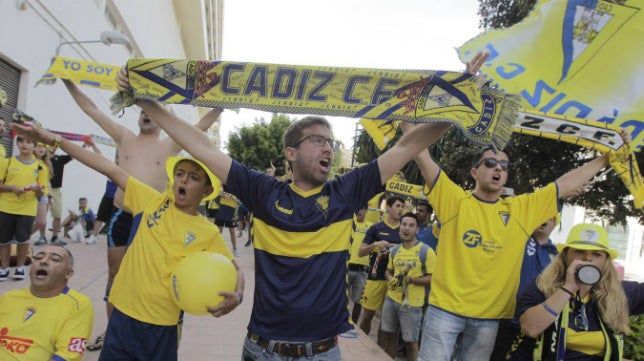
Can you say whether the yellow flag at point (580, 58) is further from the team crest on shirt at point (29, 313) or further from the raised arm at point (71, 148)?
Answer: the team crest on shirt at point (29, 313)

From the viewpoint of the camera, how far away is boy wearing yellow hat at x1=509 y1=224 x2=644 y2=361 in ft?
9.71

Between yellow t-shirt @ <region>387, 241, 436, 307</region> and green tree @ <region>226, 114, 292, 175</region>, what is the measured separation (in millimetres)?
32029

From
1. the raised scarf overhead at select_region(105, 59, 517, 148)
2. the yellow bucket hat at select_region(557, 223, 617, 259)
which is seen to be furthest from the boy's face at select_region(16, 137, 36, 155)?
the yellow bucket hat at select_region(557, 223, 617, 259)

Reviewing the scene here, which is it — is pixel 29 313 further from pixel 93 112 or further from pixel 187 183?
pixel 93 112

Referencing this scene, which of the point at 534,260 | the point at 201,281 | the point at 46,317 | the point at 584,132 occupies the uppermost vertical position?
the point at 584,132

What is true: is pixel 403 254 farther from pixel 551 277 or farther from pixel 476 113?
pixel 476 113

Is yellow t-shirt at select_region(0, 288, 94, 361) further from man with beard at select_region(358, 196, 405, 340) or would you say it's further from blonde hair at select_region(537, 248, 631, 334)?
man with beard at select_region(358, 196, 405, 340)

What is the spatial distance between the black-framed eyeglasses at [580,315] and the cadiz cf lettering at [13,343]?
11.3 ft

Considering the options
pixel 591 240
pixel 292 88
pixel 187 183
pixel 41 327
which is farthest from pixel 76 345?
pixel 591 240

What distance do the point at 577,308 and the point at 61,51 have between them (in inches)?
437

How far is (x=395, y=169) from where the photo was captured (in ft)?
8.33

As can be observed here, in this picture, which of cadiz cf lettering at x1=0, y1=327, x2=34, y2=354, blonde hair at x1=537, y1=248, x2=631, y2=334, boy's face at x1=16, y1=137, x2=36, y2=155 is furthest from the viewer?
boy's face at x1=16, y1=137, x2=36, y2=155

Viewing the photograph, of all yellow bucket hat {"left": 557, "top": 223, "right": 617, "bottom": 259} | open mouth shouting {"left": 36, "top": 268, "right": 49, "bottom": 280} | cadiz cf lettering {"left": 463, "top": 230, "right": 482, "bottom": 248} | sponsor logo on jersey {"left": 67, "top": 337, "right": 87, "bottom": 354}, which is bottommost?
sponsor logo on jersey {"left": 67, "top": 337, "right": 87, "bottom": 354}

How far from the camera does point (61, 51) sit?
404 inches
